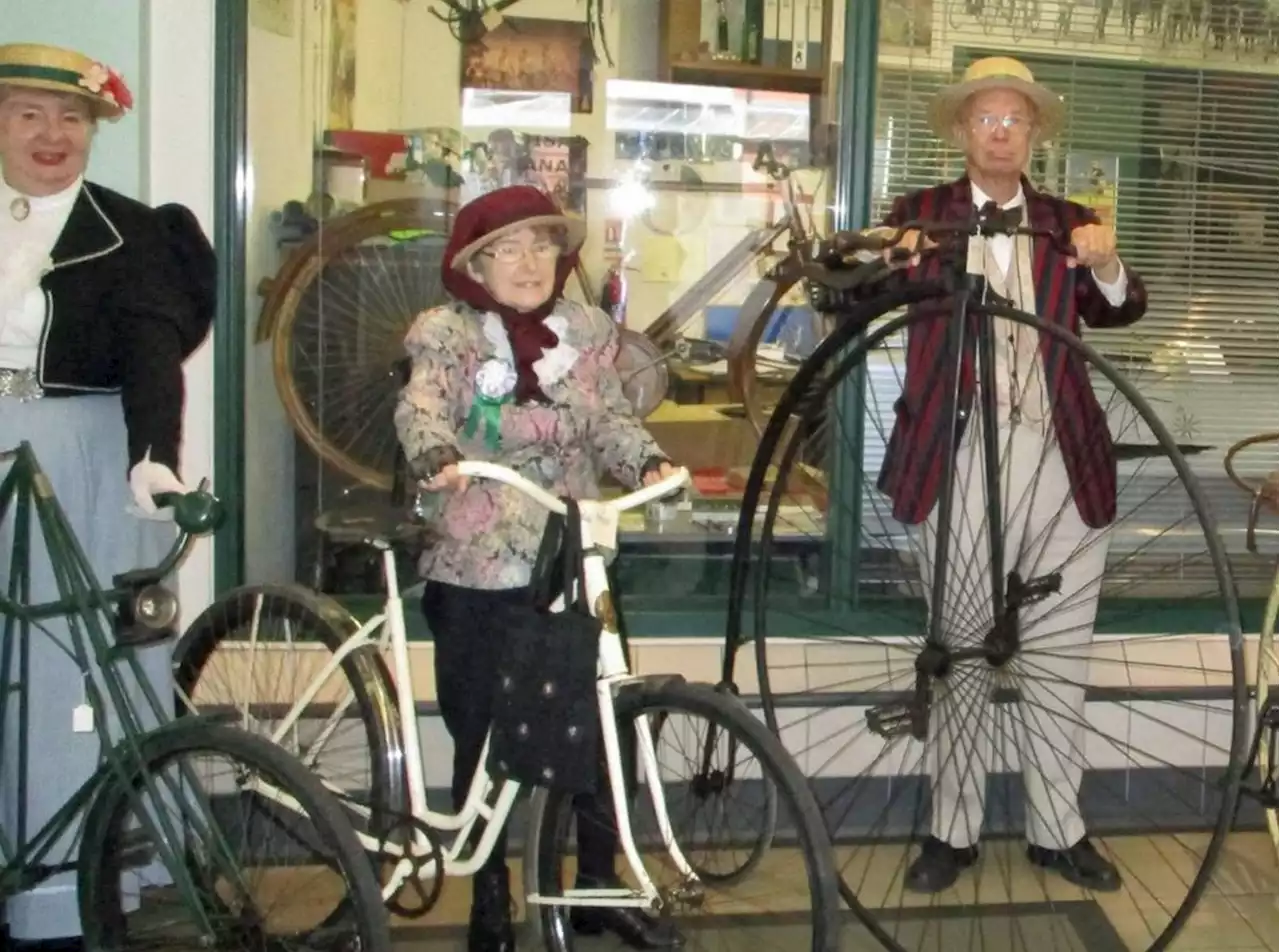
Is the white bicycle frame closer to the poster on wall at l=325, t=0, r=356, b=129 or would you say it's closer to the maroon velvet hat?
the maroon velvet hat

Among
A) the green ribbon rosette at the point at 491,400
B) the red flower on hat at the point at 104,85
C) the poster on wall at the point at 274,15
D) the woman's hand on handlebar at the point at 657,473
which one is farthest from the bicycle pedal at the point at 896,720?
the poster on wall at the point at 274,15

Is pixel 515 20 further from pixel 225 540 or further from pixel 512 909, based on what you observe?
pixel 512 909

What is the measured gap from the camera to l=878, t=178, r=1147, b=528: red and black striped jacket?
2574 mm

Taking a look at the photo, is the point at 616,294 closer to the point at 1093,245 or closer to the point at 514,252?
the point at 514,252

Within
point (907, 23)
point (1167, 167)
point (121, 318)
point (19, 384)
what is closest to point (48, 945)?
point (19, 384)

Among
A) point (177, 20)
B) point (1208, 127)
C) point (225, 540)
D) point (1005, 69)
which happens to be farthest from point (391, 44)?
point (1208, 127)

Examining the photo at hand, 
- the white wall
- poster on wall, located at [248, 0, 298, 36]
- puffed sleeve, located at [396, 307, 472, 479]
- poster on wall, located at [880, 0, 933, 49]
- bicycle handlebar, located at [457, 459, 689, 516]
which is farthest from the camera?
poster on wall, located at [880, 0, 933, 49]

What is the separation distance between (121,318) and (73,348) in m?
0.09

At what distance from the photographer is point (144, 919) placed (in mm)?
2273

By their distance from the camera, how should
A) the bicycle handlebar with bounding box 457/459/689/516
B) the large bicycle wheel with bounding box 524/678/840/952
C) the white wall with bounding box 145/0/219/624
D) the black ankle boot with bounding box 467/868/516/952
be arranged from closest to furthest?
the large bicycle wheel with bounding box 524/678/840/952 < the bicycle handlebar with bounding box 457/459/689/516 < the black ankle boot with bounding box 467/868/516/952 < the white wall with bounding box 145/0/219/624

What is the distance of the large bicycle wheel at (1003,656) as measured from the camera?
2.44 meters

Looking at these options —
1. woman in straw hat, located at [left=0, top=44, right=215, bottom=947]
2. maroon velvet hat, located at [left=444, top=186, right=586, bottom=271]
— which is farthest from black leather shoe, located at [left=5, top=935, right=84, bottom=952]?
maroon velvet hat, located at [left=444, top=186, right=586, bottom=271]

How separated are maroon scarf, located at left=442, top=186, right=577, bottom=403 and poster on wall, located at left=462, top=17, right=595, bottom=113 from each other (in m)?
1.22

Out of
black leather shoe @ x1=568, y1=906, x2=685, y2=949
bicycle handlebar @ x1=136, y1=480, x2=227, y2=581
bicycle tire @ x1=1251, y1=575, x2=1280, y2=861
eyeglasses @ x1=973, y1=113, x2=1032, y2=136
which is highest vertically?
eyeglasses @ x1=973, y1=113, x2=1032, y2=136
